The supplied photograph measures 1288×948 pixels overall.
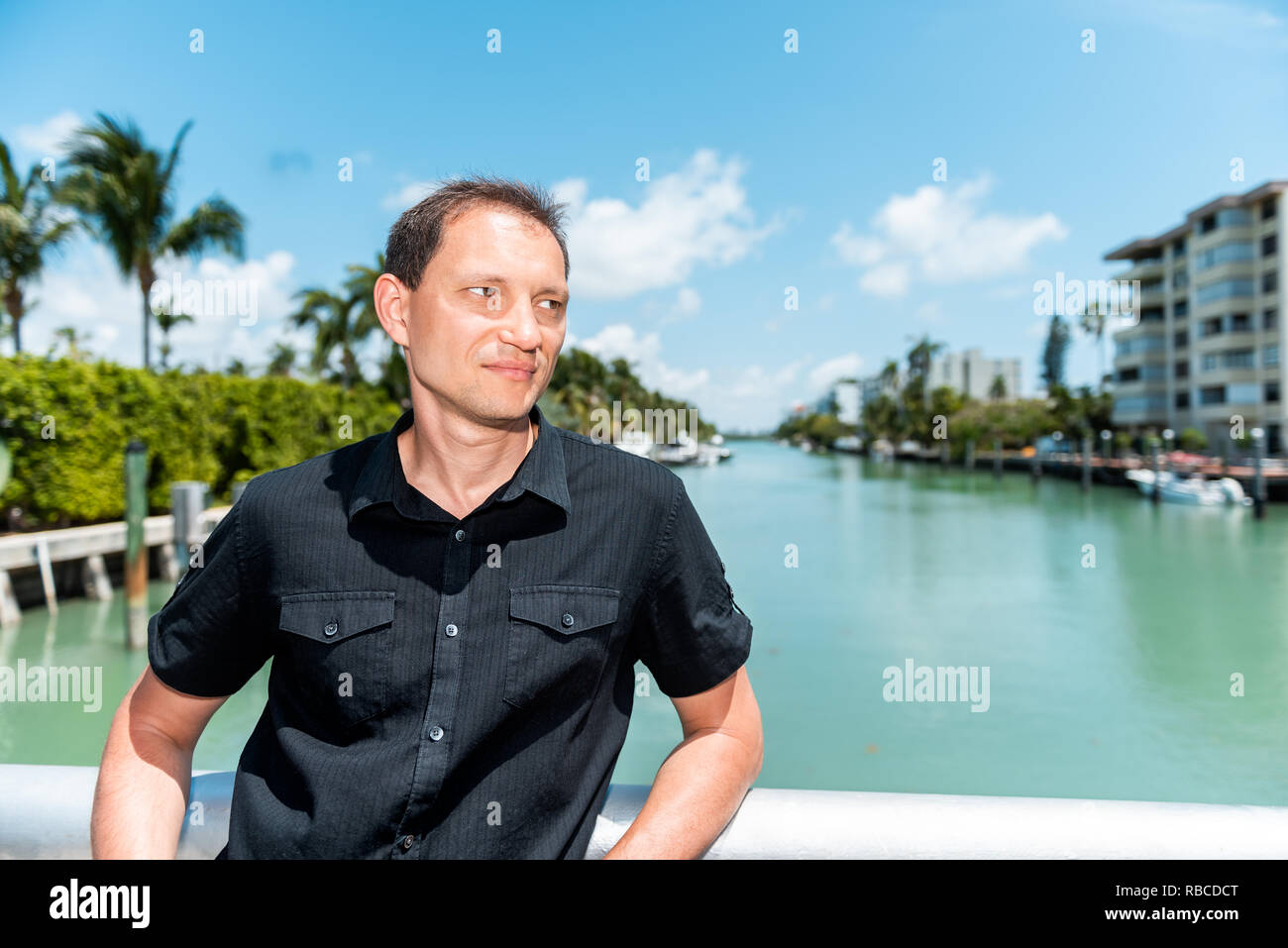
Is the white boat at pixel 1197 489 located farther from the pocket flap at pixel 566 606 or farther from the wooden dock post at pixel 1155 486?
the pocket flap at pixel 566 606

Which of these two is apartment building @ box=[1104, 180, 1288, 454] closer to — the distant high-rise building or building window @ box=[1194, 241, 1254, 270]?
building window @ box=[1194, 241, 1254, 270]

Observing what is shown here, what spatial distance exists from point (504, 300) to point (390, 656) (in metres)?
0.59

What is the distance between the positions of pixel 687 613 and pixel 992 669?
12.8 meters

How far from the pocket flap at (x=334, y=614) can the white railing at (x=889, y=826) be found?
30 centimetres

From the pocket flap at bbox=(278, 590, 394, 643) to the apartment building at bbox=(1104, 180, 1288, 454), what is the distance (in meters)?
56.4

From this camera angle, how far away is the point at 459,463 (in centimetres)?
143

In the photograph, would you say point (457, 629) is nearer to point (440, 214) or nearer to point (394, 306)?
point (394, 306)

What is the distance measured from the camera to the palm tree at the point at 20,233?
22.6 m

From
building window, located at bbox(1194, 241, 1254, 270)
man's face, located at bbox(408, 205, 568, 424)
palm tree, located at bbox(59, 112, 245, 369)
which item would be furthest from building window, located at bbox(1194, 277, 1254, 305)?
man's face, located at bbox(408, 205, 568, 424)

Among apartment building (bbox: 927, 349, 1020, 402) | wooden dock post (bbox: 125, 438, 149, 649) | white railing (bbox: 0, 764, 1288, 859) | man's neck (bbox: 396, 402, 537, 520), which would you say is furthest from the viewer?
apartment building (bbox: 927, 349, 1020, 402)

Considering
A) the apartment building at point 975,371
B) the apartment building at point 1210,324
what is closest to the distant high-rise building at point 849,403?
the apartment building at point 975,371

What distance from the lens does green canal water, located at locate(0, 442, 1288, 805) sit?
9.15m
